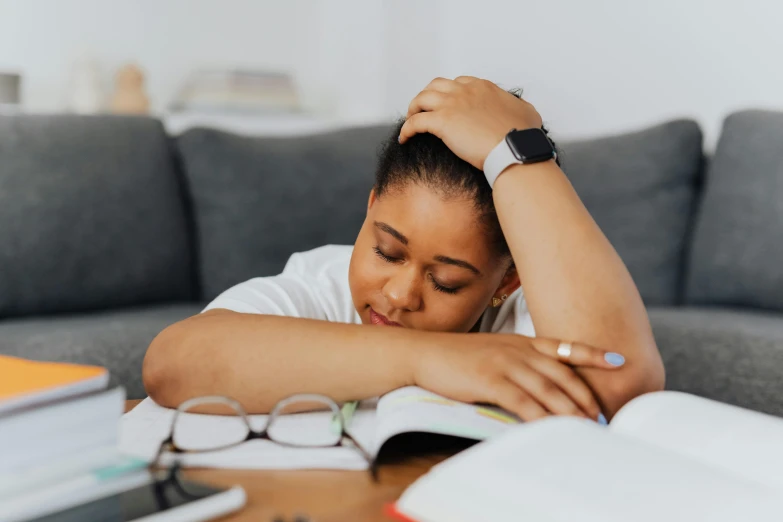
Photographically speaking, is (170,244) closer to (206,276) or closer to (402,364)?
(206,276)

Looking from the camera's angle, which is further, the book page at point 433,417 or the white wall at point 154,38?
the white wall at point 154,38

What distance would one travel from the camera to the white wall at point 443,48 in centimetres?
244

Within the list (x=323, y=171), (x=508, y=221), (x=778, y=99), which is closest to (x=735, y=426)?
(x=508, y=221)

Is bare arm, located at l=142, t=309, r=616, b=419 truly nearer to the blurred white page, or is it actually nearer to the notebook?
the blurred white page

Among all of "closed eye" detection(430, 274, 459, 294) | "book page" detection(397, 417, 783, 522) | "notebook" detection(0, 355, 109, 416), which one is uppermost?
"notebook" detection(0, 355, 109, 416)

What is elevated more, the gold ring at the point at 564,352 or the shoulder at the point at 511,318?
the gold ring at the point at 564,352

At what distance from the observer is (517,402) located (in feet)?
2.34

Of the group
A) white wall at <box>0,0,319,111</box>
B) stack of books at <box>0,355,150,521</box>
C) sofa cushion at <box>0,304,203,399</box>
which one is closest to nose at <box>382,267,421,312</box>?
stack of books at <box>0,355,150,521</box>

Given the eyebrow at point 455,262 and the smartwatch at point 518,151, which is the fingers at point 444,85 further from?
the eyebrow at point 455,262

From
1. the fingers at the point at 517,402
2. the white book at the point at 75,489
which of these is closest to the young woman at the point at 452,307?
the fingers at the point at 517,402

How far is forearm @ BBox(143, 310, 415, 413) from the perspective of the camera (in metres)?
0.76

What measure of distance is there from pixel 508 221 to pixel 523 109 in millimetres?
193

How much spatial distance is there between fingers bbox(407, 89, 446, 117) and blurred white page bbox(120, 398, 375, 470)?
422mm

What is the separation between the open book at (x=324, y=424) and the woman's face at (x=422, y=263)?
0.22 m
